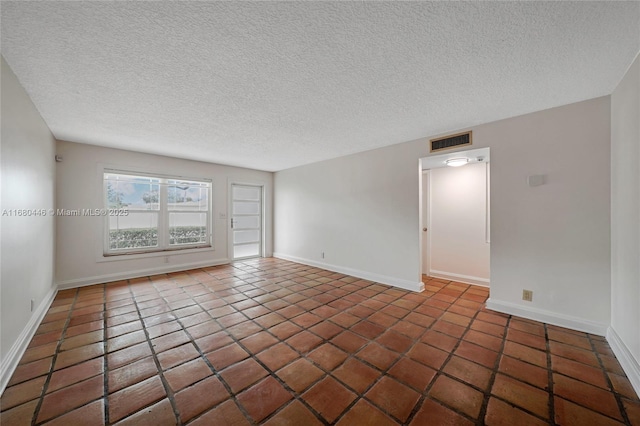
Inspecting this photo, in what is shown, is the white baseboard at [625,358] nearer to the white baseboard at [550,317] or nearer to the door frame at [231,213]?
the white baseboard at [550,317]

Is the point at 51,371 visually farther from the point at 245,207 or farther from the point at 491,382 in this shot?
the point at 245,207

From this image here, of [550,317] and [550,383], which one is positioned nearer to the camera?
[550,383]

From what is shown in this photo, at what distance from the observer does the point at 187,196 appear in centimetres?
521

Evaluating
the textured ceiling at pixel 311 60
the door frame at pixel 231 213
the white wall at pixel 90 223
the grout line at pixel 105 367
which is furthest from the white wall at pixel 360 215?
the grout line at pixel 105 367

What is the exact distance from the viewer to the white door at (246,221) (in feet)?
19.7

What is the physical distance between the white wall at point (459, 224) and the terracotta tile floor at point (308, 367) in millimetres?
1121

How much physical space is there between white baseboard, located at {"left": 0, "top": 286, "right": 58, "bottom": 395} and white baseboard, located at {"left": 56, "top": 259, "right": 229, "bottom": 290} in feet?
3.42

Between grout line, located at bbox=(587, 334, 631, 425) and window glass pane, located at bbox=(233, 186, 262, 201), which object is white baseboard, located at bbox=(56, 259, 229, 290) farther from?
grout line, located at bbox=(587, 334, 631, 425)

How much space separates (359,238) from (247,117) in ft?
9.45

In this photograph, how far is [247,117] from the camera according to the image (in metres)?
2.88

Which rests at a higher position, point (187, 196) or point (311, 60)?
point (311, 60)

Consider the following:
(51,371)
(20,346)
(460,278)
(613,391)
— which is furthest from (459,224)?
(20,346)

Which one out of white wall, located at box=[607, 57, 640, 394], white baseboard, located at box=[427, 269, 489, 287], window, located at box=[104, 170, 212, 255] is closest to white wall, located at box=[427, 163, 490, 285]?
white baseboard, located at box=[427, 269, 489, 287]

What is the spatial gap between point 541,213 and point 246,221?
579cm
